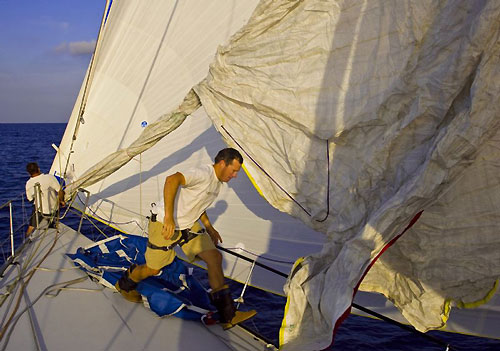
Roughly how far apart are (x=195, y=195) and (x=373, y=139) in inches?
52.4

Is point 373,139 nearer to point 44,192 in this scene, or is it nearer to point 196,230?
point 196,230

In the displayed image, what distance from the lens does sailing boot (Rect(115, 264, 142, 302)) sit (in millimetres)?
3461

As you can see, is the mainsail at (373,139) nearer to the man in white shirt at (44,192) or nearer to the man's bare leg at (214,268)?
the man's bare leg at (214,268)

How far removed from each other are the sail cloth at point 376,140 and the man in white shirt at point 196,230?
9.2 inches

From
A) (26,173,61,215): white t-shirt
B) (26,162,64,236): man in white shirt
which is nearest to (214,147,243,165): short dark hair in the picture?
(26,162,64,236): man in white shirt

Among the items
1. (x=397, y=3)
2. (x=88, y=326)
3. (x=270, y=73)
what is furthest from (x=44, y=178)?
(x=397, y=3)

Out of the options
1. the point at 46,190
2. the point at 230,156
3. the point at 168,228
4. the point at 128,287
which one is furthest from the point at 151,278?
the point at 46,190

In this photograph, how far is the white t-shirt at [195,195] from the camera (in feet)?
10.1

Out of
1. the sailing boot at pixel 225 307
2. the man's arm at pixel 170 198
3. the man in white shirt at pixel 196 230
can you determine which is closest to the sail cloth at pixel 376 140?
the man in white shirt at pixel 196 230

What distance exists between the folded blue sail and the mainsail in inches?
44.1

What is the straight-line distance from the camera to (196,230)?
3438mm

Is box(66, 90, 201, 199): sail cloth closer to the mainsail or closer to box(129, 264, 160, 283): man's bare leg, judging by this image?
the mainsail

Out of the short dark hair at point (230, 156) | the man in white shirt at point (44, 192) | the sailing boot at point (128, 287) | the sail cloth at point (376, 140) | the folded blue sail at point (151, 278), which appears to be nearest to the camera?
the sail cloth at point (376, 140)

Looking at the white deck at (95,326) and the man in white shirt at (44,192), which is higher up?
the man in white shirt at (44,192)
